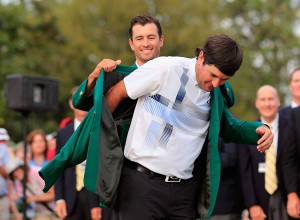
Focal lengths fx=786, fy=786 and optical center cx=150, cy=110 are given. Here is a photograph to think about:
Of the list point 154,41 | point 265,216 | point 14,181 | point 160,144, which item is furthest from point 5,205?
point 160,144

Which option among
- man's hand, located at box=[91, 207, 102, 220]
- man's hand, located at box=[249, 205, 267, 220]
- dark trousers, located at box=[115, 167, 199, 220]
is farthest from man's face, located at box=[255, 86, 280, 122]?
dark trousers, located at box=[115, 167, 199, 220]

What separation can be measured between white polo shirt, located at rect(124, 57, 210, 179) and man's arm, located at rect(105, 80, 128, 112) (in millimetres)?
63

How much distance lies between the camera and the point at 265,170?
7820 millimetres

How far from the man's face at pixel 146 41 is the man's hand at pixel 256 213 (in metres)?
2.68

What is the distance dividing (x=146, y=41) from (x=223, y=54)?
1261 mm

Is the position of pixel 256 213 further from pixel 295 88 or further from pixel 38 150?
pixel 38 150

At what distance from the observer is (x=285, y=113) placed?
26.1ft

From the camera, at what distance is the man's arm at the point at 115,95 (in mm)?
4723

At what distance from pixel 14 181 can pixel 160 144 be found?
706 centimetres

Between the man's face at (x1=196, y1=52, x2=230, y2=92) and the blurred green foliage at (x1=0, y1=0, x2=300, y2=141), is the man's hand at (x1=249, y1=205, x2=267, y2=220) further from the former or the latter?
the blurred green foliage at (x1=0, y1=0, x2=300, y2=141)

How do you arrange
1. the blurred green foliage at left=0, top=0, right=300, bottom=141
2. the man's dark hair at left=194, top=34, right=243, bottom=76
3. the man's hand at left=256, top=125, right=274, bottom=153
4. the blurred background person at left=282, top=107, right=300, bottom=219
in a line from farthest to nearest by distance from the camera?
the blurred green foliage at left=0, top=0, right=300, bottom=141
the blurred background person at left=282, top=107, right=300, bottom=219
the man's hand at left=256, top=125, right=274, bottom=153
the man's dark hair at left=194, top=34, right=243, bottom=76

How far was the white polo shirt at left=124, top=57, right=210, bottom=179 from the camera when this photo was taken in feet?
15.3

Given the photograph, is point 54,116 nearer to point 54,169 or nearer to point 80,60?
point 80,60

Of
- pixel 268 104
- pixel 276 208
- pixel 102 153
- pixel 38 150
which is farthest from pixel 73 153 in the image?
pixel 38 150
